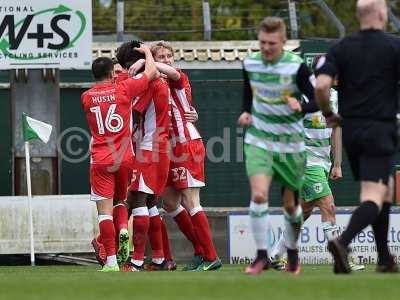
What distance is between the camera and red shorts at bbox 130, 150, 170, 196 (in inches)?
574

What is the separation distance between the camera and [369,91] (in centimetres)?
1112

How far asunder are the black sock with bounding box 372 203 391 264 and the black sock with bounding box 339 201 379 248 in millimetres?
649

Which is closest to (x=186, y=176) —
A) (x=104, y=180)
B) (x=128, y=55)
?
(x=104, y=180)

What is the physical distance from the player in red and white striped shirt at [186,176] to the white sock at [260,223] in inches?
134

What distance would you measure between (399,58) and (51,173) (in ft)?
32.4

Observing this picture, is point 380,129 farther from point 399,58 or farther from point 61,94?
point 61,94

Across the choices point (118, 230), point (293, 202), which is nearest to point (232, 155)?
point (118, 230)

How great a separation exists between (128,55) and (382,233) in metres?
4.27

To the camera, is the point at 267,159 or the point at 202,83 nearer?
the point at 267,159

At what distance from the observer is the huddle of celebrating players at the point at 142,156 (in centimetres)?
1430

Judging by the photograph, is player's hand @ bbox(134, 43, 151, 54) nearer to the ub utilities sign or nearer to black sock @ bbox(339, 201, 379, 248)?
black sock @ bbox(339, 201, 379, 248)

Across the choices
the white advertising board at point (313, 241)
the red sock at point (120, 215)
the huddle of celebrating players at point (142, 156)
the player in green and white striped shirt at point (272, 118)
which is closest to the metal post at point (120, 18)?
the white advertising board at point (313, 241)

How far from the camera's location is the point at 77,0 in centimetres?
1958

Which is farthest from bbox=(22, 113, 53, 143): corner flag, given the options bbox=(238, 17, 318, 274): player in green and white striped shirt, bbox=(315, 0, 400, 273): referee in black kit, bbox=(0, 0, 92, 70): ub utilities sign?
bbox=(315, 0, 400, 273): referee in black kit
